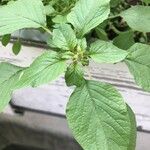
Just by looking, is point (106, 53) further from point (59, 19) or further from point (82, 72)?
point (59, 19)

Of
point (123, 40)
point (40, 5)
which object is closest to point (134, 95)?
point (123, 40)

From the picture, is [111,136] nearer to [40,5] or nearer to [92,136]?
[92,136]

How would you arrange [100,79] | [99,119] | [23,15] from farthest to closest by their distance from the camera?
[100,79], [23,15], [99,119]

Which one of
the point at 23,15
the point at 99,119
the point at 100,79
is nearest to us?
the point at 99,119

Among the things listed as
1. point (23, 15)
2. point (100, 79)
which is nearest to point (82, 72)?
point (23, 15)

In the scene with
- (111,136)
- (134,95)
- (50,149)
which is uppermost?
(111,136)

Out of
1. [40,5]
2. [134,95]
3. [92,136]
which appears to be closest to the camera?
[92,136]
